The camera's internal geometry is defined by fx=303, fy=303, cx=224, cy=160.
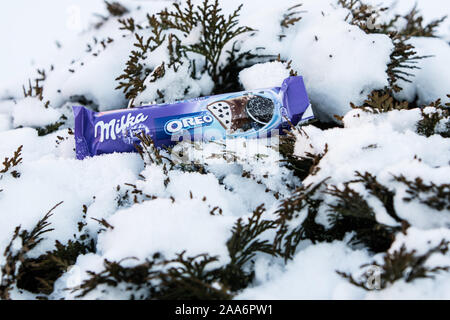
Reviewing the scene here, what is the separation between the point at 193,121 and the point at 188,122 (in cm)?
4

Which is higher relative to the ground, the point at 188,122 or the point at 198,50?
the point at 198,50

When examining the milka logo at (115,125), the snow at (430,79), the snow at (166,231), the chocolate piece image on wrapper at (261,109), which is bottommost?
the snow at (166,231)

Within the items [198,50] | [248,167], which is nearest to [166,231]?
[248,167]

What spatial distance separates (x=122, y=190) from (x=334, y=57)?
2.12 metres

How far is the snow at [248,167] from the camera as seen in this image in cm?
159

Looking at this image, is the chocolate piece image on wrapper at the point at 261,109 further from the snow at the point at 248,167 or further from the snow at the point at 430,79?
the snow at the point at 430,79

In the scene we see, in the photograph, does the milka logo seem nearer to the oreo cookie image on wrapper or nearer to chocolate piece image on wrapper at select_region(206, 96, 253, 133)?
the oreo cookie image on wrapper

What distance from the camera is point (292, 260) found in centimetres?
173

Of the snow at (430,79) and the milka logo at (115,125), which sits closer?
the milka logo at (115,125)

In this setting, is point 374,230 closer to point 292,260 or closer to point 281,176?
point 292,260

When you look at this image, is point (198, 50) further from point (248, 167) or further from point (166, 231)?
point (166, 231)

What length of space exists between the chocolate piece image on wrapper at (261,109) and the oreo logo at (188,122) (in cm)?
33

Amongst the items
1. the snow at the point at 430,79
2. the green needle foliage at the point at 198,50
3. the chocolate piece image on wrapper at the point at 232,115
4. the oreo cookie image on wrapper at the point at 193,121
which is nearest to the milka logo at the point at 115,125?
the oreo cookie image on wrapper at the point at 193,121

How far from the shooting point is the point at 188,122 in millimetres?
2461
